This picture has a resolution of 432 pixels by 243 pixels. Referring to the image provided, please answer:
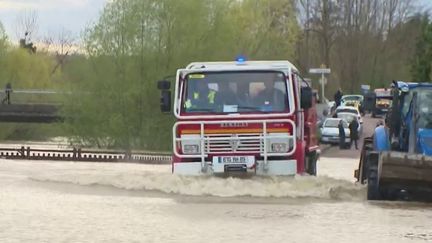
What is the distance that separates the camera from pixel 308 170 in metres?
22.3

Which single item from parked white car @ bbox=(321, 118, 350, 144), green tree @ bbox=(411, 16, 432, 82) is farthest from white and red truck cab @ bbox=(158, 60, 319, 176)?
green tree @ bbox=(411, 16, 432, 82)

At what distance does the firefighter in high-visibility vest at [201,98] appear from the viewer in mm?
19797

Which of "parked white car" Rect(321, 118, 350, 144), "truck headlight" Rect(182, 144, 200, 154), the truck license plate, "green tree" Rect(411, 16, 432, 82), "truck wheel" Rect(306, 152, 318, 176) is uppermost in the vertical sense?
"green tree" Rect(411, 16, 432, 82)

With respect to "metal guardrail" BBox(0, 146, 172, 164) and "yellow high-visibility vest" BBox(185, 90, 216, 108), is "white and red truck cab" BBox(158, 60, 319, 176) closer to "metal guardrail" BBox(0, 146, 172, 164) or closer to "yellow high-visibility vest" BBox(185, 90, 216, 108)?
"yellow high-visibility vest" BBox(185, 90, 216, 108)

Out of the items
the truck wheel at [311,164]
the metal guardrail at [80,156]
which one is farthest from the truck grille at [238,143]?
the metal guardrail at [80,156]

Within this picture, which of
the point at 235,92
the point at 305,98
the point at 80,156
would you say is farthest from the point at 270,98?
the point at 80,156

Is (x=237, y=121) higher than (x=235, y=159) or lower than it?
Result: higher

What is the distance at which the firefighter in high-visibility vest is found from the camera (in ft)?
65.0

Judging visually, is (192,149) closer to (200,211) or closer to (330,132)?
(200,211)

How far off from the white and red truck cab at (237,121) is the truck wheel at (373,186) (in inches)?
77.0

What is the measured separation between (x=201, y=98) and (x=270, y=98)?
54.5 inches

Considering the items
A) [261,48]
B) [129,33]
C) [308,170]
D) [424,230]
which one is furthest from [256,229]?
[261,48]

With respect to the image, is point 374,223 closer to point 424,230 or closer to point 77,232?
point 424,230

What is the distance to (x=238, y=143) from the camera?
19359mm
